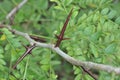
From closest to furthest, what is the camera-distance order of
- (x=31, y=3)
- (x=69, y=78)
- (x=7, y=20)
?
(x=7, y=20)
(x=31, y=3)
(x=69, y=78)

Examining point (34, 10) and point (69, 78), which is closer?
point (34, 10)

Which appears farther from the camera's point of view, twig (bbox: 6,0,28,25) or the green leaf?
twig (bbox: 6,0,28,25)

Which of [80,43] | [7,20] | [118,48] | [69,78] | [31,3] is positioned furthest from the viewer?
[69,78]

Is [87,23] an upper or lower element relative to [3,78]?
upper

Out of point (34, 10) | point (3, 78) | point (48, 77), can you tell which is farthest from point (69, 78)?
point (3, 78)

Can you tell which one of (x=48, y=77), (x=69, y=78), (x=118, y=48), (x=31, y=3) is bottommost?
(x=69, y=78)

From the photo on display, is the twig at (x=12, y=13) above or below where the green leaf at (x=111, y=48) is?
above

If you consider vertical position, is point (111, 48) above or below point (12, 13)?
below

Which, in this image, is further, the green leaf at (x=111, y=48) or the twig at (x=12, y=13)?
the twig at (x=12, y=13)

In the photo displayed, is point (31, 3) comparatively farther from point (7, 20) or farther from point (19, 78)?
point (19, 78)

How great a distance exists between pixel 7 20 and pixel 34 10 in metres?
0.27

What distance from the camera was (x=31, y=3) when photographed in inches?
91.2

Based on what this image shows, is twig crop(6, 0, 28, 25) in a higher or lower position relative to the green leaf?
higher

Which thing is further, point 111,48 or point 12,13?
point 12,13
